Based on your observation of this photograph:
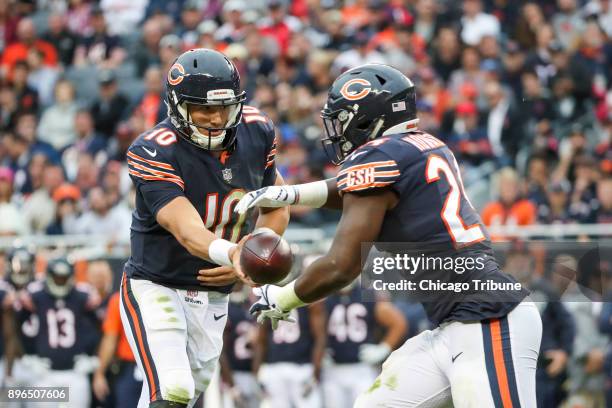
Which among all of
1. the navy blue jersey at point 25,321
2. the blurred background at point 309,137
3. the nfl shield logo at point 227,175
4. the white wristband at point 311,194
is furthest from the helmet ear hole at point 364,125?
the navy blue jersey at point 25,321

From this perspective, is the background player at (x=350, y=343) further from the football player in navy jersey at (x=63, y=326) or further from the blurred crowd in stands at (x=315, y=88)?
the football player in navy jersey at (x=63, y=326)

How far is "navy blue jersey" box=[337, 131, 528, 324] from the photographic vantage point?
4.91 meters

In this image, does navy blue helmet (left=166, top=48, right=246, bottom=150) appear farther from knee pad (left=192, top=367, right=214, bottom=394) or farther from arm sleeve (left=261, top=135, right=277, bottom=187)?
knee pad (left=192, top=367, right=214, bottom=394)

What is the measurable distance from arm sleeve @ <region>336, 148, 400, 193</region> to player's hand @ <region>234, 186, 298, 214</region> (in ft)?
1.79

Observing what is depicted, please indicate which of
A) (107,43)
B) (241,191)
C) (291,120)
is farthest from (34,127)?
(241,191)

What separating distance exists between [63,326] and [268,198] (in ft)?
17.3

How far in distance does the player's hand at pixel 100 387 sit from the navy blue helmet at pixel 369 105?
532 centimetres

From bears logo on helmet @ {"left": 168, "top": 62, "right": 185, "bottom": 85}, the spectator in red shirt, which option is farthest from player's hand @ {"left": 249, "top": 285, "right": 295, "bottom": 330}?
the spectator in red shirt

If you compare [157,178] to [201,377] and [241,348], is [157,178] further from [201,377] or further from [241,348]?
[241,348]

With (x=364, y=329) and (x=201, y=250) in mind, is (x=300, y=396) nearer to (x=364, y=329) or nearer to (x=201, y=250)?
(x=364, y=329)

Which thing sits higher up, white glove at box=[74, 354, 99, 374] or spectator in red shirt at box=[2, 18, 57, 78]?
spectator in red shirt at box=[2, 18, 57, 78]

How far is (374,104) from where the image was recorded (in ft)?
16.8

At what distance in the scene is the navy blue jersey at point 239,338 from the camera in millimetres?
9883

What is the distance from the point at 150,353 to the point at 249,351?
14.3ft
